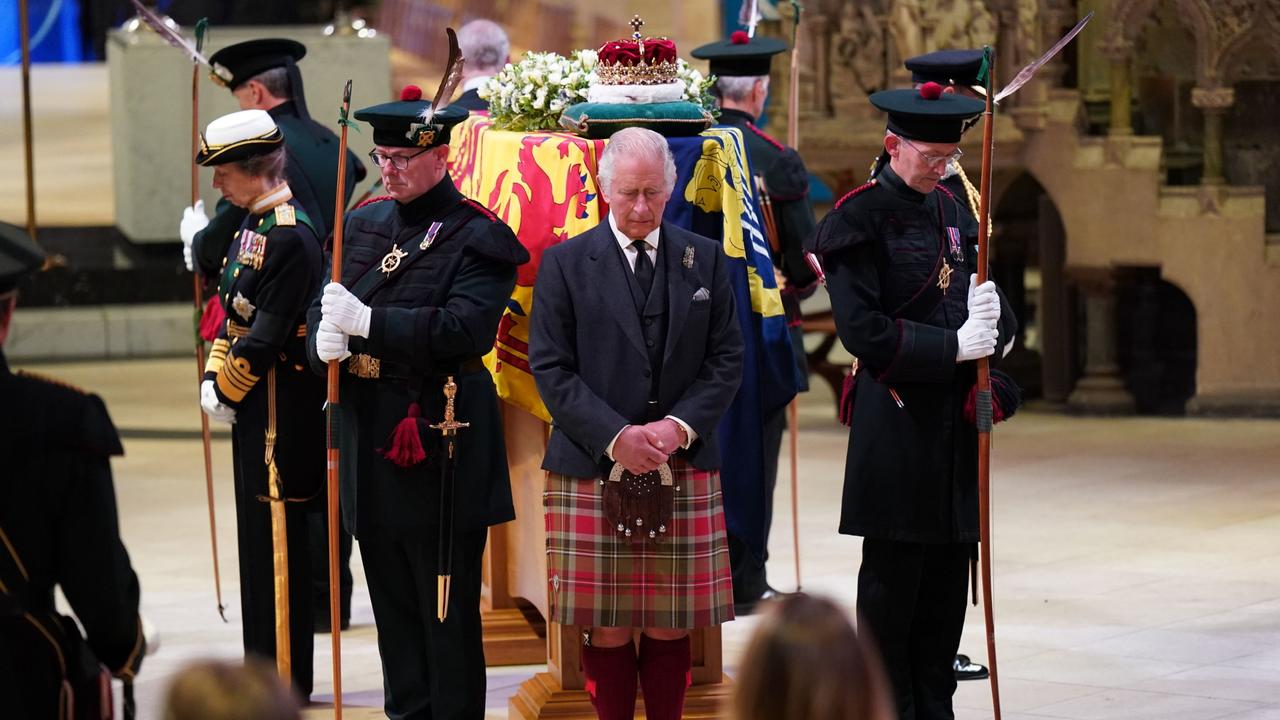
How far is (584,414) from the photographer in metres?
4.95

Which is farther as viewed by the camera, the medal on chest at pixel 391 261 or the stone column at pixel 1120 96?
the stone column at pixel 1120 96

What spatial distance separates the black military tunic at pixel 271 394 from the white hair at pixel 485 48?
2.45 meters

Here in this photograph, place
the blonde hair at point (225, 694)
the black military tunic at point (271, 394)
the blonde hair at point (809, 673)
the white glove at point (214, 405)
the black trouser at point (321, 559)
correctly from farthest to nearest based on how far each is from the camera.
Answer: the black trouser at point (321, 559)
the white glove at point (214, 405)
the black military tunic at point (271, 394)
the blonde hair at point (809, 673)
the blonde hair at point (225, 694)

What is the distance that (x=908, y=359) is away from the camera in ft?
16.9

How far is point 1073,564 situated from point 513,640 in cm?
239

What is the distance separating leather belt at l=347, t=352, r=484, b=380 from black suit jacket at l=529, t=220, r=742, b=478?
33 cm

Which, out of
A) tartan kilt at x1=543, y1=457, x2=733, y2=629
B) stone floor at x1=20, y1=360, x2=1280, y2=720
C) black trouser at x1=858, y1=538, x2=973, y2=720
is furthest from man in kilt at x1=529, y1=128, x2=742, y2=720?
black trouser at x1=858, y1=538, x2=973, y2=720

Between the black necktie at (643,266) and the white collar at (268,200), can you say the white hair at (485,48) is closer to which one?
the white collar at (268,200)

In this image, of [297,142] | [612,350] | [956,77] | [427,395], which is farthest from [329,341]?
[297,142]

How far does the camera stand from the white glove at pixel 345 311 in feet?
16.6

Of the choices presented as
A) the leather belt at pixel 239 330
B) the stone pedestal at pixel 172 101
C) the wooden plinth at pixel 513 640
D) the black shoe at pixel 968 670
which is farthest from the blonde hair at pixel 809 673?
the stone pedestal at pixel 172 101

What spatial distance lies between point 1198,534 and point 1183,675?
83.5 inches

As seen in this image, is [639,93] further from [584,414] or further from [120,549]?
[120,549]

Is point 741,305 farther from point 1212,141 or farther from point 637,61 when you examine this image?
point 1212,141
